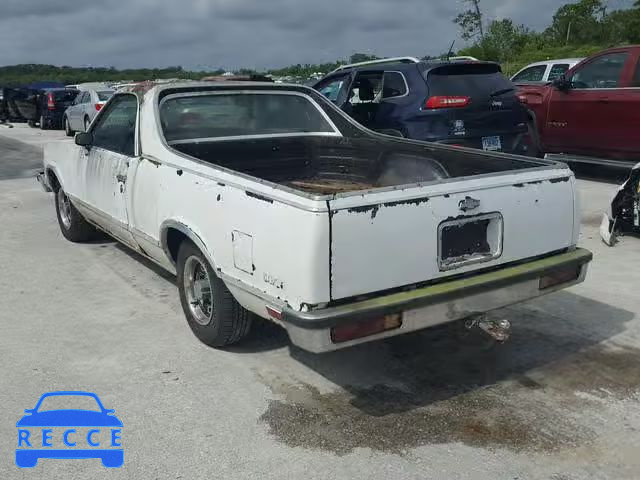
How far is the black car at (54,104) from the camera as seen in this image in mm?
23219

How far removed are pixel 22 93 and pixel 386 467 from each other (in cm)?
2694

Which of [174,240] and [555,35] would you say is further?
[555,35]

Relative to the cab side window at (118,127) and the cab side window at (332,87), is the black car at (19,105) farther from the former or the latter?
the cab side window at (118,127)

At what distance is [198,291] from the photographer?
4.32 m

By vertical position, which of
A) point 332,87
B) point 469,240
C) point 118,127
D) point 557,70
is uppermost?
point 557,70

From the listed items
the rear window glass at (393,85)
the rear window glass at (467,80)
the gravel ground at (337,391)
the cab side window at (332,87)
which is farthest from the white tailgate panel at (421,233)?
the cab side window at (332,87)

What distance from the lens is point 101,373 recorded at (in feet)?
13.0

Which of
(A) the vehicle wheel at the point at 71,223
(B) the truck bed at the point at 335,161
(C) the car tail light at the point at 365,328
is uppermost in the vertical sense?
(B) the truck bed at the point at 335,161

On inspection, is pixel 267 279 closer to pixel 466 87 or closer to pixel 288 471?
pixel 288 471

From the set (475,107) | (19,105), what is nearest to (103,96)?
(19,105)

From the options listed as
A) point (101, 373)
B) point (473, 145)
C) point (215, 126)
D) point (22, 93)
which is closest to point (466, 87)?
point (473, 145)

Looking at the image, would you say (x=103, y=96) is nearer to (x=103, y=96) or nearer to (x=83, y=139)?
(x=103, y=96)

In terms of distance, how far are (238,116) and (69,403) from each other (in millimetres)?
2591

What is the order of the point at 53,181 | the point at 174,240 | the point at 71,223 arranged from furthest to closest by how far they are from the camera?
1. the point at 53,181
2. the point at 71,223
3. the point at 174,240
